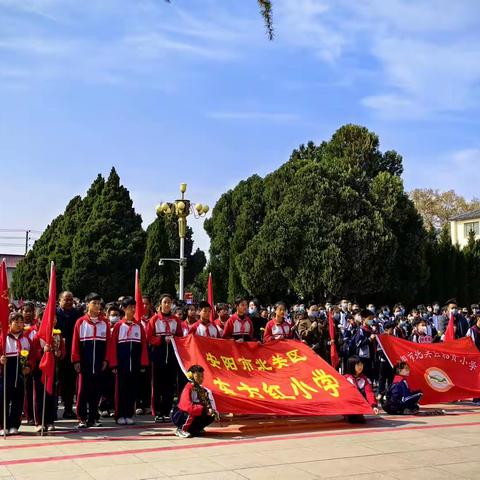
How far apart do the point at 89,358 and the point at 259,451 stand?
3.15m

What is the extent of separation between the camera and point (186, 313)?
12922 millimetres

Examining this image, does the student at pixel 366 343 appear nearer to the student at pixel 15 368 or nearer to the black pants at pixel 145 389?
the black pants at pixel 145 389

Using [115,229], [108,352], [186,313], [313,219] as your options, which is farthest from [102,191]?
[108,352]

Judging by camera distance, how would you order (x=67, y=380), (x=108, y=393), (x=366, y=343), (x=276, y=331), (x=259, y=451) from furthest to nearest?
1. (x=366, y=343)
2. (x=276, y=331)
3. (x=108, y=393)
4. (x=67, y=380)
5. (x=259, y=451)

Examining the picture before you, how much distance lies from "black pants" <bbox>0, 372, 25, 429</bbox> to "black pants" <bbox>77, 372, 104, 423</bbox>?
0.82m

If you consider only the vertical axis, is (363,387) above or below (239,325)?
below

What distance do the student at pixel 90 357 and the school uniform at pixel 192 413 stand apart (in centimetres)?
148

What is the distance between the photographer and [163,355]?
10.8 metres

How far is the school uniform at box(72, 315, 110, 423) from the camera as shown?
9680 millimetres

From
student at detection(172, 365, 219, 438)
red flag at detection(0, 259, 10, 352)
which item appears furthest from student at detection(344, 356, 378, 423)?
red flag at detection(0, 259, 10, 352)

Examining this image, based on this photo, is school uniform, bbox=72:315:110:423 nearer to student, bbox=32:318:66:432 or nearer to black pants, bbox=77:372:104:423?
black pants, bbox=77:372:104:423

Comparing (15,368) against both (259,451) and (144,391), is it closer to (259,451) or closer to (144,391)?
(144,391)

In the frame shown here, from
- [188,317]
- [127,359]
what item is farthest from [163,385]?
[188,317]

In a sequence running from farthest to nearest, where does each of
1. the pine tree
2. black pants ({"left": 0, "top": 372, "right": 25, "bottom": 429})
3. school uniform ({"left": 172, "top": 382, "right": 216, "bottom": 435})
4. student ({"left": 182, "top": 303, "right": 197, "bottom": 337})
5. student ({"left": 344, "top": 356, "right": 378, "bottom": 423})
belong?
the pine tree < student ({"left": 182, "top": 303, "right": 197, "bottom": 337}) < student ({"left": 344, "top": 356, "right": 378, "bottom": 423}) < black pants ({"left": 0, "top": 372, "right": 25, "bottom": 429}) < school uniform ({"left": 172, "top": 382, "right": 216, "bottom": 435})
